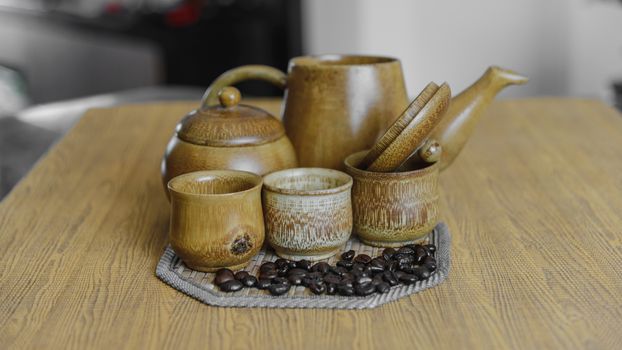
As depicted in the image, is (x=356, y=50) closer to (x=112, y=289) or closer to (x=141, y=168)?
(x=141, y=168)

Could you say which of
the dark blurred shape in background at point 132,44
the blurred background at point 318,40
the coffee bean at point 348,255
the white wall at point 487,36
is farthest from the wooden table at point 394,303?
the dark blurred shape in background at point 132,44

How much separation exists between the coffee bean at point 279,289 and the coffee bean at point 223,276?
0.05 meters

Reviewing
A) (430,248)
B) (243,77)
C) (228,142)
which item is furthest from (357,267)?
(243,77)

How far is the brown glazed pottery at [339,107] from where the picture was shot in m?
1.11

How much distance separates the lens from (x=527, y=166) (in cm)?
139

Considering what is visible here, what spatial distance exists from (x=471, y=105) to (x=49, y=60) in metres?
4.48

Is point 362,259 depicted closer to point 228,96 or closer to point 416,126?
point 416,126

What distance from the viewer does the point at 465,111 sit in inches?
44.8

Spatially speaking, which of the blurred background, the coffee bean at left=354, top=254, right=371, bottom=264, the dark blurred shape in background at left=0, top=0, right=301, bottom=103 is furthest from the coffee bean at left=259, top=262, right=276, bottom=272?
the dark blurred shape in background at left=0, top=0, right=301, bottom=103

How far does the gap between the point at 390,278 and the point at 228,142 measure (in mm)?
297

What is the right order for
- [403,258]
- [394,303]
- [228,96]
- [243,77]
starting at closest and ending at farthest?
[394,303]
[403,258]
[228,96]
[243,77]

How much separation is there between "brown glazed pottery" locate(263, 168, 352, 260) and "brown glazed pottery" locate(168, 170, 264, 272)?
0.02 metres

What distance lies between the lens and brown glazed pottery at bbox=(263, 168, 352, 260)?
923mm

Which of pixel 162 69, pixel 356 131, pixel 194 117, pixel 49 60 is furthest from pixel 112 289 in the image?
pixel 49 60
